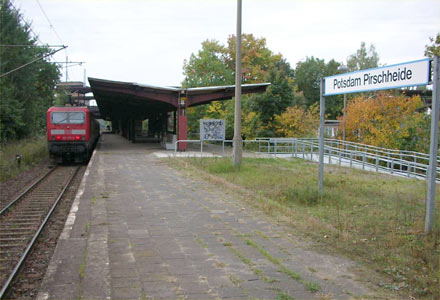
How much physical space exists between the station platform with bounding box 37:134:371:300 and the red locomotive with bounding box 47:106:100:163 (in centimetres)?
1232

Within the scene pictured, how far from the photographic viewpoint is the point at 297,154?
76.7 feet

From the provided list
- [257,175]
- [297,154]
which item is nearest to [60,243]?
[257,175]

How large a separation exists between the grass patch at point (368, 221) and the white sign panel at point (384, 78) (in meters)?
2.17

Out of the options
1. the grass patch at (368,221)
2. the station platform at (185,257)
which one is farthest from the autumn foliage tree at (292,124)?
the station platform at (185,257)

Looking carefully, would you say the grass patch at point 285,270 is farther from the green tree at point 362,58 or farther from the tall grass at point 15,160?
the green tree at point 362,58

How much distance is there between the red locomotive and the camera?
2031 cm

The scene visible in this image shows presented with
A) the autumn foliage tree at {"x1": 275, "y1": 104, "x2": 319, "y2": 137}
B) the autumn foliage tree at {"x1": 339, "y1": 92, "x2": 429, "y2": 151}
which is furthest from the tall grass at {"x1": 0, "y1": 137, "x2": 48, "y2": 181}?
the autumn foliage tree at {"x1": 339, "y1": 92, "x2": 429, "y2": 151}

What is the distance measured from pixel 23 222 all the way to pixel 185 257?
484cm

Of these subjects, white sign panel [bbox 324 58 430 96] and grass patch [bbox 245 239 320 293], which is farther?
white sign panel [bbox 324 58 430 96]

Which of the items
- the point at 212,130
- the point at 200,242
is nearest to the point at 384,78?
the point at 200,242

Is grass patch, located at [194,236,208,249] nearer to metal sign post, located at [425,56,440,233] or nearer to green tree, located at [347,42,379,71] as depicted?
metal sign post, located at [425,56,440,233]

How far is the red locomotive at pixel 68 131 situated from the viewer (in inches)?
800

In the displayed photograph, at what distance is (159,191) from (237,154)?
4483mm

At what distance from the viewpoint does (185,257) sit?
5215 millimetres
